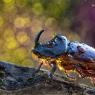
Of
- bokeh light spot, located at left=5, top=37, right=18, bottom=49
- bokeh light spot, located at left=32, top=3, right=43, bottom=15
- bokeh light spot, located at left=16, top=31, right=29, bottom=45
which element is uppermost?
bokeh light spot, located at left=32, top=3, right=43, bottom=15

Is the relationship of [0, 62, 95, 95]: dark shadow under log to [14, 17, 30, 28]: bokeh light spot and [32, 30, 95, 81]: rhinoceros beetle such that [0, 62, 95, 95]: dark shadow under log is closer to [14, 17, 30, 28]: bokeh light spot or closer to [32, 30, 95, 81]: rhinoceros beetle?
[32, 30, 95, 81]: rhinoceros beetle

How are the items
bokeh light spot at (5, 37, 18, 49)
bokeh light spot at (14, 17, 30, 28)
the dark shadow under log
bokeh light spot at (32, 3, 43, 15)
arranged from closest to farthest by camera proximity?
the dark shadow under log
bokeh light spot at (5, 37, 18, 49)
bokeh light spot at (14, 17, 30, 28)
bokeh light spot at (32, 3, 43, 15)

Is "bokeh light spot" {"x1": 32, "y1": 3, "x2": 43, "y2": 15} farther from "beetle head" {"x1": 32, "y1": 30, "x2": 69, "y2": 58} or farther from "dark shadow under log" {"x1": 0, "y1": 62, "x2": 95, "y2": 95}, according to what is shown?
"dark shadow under log" {"x1": 0, "y1": 62, "x2": 95, "y2": 95}

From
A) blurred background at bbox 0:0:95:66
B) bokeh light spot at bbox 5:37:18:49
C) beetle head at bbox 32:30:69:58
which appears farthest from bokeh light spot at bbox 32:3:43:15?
beetle head at bbox 32:30:69:58

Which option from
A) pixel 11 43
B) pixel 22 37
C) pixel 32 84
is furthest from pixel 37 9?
pixel 32 84

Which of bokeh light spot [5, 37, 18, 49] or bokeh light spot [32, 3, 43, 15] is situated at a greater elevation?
bokeh light spot [32, 3, 43, 15]

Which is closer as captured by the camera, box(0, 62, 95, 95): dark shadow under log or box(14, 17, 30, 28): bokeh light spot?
box(0, 62, 95, 95): dark shadow under log

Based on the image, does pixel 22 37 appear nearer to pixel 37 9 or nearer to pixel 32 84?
pixel 37 9

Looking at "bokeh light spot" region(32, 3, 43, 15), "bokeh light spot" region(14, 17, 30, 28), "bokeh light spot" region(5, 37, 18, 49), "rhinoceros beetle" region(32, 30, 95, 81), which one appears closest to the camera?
"rhinoceros beetle" region(32, 30, 95, 81)
